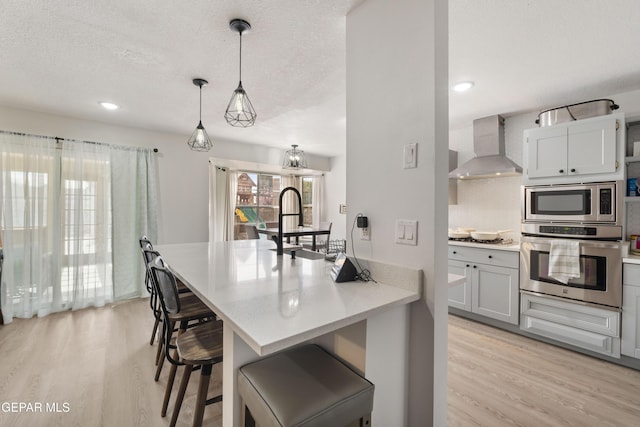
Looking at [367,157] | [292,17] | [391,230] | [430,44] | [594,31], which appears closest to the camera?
[430,44]

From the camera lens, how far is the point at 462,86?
255cm

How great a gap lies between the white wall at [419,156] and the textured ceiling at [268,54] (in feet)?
1.30

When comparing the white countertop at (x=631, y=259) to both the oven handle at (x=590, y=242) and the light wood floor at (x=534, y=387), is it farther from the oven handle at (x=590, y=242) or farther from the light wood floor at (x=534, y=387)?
the light wood floor at (x=534, y=387)

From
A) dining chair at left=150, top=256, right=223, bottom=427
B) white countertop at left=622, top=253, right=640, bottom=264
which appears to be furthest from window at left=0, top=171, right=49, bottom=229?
white countertop at left=622, top=253, right=640, bottom=264

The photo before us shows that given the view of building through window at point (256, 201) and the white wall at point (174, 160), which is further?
the view of building through window at point (256, 201)

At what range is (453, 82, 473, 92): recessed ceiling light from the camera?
251 centimetres

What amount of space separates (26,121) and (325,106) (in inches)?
135

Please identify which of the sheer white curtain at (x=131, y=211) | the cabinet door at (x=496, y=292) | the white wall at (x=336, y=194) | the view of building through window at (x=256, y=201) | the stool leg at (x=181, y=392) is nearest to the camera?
the stool leg at (x=181, y=392)

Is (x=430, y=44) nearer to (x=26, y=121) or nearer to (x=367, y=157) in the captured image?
(x=367, y=157)

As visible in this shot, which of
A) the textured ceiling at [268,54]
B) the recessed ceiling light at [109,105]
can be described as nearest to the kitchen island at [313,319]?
the textured ceiling at [268,54]

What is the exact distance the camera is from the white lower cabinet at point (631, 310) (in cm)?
227

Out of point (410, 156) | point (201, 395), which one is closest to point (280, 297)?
point (201, 395)

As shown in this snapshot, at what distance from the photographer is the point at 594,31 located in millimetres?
1771

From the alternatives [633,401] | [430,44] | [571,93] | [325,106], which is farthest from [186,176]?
[633,401]
